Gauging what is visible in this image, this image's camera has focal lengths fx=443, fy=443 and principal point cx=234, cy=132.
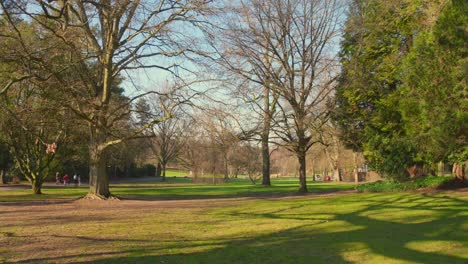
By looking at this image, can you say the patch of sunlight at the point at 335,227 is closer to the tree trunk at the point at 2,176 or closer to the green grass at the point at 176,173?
the tree trunk at the point at 2,176

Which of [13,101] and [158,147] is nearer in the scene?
[13,101]

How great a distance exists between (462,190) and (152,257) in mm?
20035

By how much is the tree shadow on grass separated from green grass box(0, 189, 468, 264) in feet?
0.07

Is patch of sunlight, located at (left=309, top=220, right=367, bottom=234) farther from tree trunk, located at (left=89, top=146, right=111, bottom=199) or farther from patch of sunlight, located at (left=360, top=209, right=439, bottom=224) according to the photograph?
tree trunk, located at (left=89, top=146, right=111, bottom=199)

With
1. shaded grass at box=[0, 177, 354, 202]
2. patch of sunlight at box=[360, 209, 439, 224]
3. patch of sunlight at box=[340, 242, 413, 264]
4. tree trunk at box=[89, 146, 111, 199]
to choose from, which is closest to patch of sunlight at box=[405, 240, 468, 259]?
patch of sunlight at box=[340, 242, 413, 264]

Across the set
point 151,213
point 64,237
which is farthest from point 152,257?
point 151,213

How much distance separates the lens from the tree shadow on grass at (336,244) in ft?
28.6

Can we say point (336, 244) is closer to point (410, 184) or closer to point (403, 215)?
point (403, 215)

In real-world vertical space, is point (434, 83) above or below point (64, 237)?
above

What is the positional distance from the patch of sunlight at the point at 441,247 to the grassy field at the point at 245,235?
0.06ft

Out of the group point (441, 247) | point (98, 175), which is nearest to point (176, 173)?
point (98, 175)

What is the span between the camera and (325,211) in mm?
17266

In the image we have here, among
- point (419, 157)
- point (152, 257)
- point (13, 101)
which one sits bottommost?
point (152, 257)

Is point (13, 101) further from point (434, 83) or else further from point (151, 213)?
point (434, 83)
